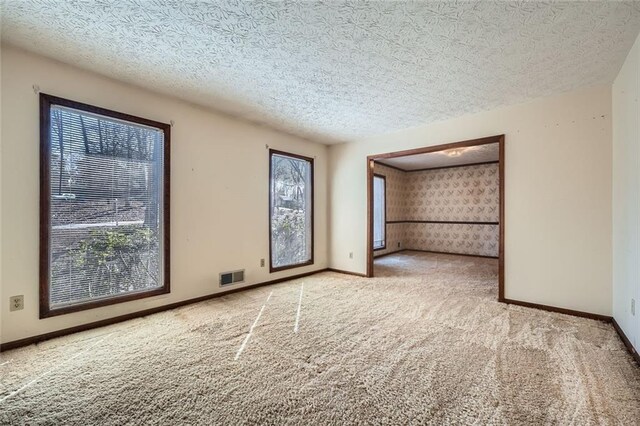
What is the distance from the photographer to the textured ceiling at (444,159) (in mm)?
5680

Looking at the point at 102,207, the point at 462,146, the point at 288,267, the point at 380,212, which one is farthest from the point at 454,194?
the point at 102,207

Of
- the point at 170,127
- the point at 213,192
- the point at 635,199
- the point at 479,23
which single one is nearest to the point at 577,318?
the point at 635,199

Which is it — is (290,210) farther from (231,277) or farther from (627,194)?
(627,194)

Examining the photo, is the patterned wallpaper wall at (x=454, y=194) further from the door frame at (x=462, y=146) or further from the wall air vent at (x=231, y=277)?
the wall air vent at (x=231, y=277)

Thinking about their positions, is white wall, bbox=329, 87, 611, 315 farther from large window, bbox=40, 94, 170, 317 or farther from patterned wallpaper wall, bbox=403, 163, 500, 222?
patterned wallpaper wall, bbox=403, 163, 500, 222

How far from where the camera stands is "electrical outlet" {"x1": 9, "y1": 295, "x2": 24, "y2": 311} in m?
2.21

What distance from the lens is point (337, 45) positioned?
2127mm

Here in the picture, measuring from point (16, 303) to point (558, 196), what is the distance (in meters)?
5.01

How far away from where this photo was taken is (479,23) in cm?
187

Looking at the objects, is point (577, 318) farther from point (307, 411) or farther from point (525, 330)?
point (307, 411)

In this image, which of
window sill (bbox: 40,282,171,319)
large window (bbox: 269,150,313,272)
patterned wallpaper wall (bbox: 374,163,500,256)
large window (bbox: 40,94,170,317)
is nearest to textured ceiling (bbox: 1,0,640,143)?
large window (bbox: 40,94,170,317)

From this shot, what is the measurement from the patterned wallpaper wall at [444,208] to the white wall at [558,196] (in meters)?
3.73

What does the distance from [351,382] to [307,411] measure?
37cm

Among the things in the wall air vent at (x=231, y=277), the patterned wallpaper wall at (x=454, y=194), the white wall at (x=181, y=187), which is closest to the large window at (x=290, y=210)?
the white wall at (x=181, y=187)
